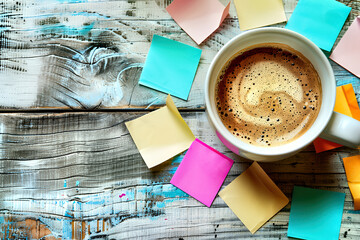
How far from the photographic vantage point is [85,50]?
2.34 ft

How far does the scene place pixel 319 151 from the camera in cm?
68

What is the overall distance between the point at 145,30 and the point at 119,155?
25 cm

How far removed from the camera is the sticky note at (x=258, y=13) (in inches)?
27.5

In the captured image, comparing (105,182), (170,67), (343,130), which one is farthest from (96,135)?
(343,130)

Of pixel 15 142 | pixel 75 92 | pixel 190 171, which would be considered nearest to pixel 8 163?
pixel 15 142

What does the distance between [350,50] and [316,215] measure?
0.32 metres

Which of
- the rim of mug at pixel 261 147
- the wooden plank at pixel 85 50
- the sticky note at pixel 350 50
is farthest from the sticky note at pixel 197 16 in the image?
the sticky note at pixel 350 50

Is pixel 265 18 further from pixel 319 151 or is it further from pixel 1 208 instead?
pixel 1 208

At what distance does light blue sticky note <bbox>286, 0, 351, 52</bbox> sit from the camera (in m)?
0.69

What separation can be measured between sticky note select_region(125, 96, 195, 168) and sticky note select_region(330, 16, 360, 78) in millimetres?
324

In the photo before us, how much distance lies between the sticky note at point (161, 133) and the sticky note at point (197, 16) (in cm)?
14

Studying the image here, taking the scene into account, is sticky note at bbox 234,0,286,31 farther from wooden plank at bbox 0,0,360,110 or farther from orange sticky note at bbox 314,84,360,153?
orange sticky note at bbox 314,84,360,153

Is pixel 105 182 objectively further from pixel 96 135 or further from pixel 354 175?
pixel 354 175

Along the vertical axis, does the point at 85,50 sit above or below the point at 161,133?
above
